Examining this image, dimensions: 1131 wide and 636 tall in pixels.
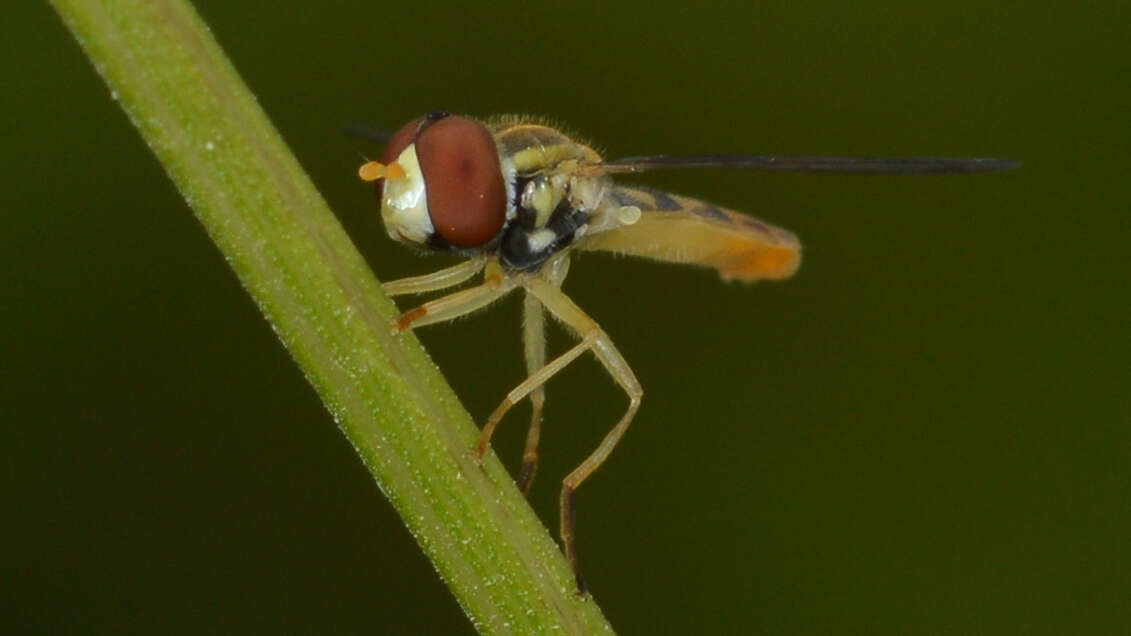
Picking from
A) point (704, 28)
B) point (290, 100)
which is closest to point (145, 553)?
point (290, 100)

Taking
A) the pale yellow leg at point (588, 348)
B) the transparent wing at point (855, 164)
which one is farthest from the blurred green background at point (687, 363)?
the transparent wing at point (855, 164)

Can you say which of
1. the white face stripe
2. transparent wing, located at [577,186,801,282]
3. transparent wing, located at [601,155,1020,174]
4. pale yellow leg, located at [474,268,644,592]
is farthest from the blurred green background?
transparent wing, located at [601,155,1020,174]

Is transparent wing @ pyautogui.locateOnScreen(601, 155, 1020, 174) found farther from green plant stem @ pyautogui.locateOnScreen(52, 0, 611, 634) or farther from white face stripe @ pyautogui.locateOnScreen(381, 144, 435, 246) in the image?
green plant stem @ pyautogui.locateOnScreen(52, 0, 611, 634)

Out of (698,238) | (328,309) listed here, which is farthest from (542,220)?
(328,309)

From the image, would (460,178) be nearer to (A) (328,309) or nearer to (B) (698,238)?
(A) (328,309)

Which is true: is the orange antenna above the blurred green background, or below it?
above

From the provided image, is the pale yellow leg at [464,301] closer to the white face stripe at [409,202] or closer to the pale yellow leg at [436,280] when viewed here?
the pale yellow leg at [436,280]
